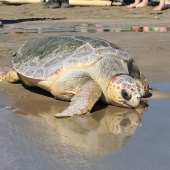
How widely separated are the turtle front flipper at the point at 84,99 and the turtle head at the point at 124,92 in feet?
0.40

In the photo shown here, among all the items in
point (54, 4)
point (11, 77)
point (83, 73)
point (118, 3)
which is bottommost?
point (118, 3)

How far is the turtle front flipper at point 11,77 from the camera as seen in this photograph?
5.14 metres

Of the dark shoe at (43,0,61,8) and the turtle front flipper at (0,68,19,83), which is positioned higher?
the turtle front flipper at (0,68,19,83)

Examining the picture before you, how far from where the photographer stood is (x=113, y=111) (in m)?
4.07

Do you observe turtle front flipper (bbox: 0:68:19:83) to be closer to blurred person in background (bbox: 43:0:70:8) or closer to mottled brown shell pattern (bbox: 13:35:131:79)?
mottled brown shell pattern (bbox: 13:35:131:79)

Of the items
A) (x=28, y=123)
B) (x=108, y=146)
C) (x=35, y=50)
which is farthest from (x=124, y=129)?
(x=35, y=50)

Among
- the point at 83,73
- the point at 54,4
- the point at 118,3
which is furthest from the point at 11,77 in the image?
the point at 118,3

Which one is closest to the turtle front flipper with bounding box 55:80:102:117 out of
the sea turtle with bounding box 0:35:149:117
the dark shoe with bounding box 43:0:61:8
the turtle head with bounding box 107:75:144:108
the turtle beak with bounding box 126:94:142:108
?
the sea turtle with bounding box 0:35:149:117

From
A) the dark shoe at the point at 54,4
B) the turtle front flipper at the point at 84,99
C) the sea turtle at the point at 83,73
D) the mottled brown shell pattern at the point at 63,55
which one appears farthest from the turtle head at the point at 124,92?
the dark shoe at the point at 54,4

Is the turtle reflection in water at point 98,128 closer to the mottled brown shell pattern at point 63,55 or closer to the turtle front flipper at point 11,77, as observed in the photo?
the mottled brown shell pattern at point 63,55

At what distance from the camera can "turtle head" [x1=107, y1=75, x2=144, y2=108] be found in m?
4.03

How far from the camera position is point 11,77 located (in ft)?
17.0

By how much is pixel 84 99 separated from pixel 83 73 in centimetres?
46

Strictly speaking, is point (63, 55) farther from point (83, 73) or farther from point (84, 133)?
point (84, 133)
